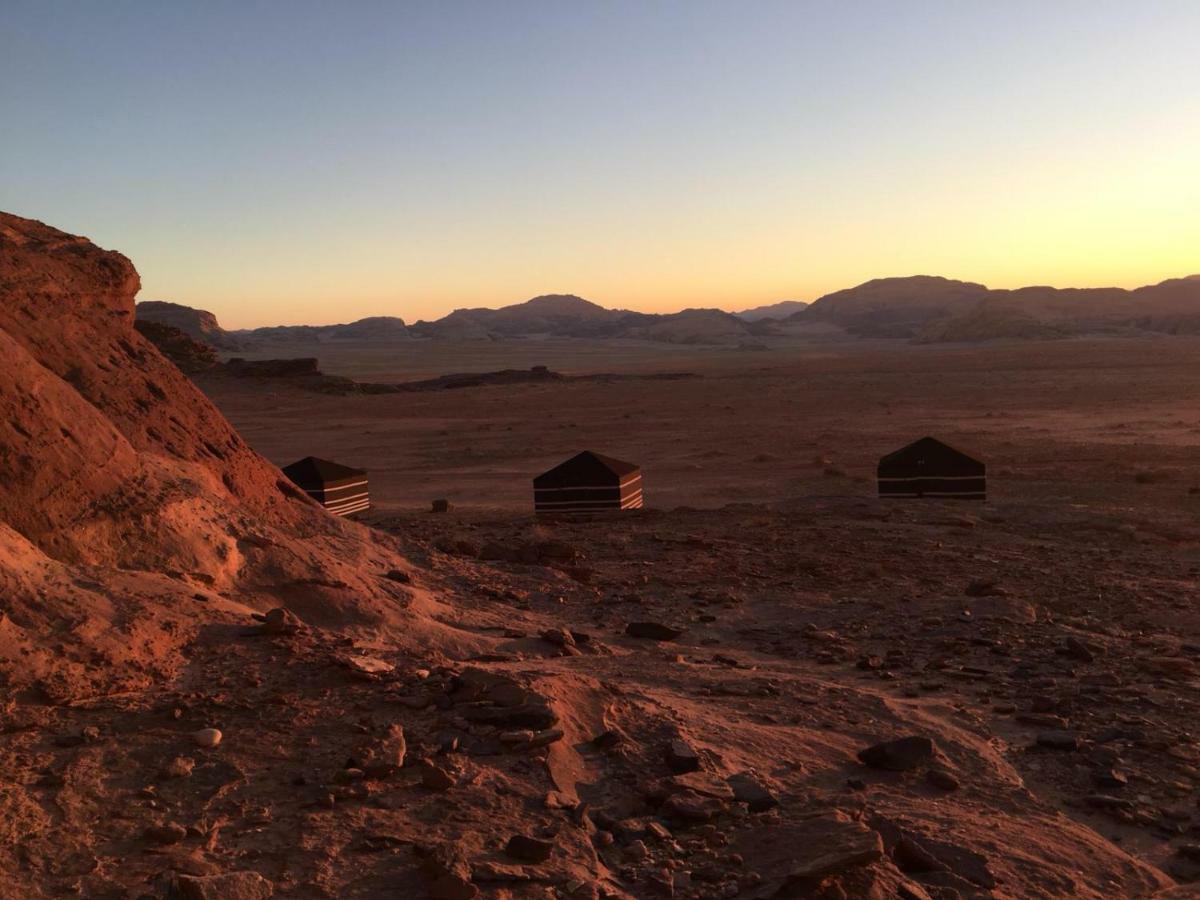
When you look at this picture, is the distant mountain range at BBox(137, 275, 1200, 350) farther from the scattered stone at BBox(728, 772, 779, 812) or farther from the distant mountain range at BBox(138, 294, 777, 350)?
the scattered stone at BBox(728, 772, 779, 812)

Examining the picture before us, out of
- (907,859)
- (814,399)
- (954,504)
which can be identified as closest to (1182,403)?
(814,399)

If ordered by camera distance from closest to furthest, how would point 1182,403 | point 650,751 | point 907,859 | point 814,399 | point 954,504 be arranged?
point 907,859, point 650,751, point 954,504, point 1182,403, point 814,399

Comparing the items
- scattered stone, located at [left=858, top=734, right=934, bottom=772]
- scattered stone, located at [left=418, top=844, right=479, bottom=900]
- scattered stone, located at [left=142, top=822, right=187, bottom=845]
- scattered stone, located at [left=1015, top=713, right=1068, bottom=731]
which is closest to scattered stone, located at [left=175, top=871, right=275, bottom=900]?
scattered stone, located at [left=142, top=822, right=187, bottom=845]

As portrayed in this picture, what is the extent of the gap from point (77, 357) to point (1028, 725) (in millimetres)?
7426

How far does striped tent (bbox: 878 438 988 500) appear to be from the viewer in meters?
16.6

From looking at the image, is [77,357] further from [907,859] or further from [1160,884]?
[1160,884]

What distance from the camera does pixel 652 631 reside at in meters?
8.61

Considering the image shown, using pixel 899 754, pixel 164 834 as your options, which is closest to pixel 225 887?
pixel 164 834

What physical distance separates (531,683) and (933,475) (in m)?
12.2

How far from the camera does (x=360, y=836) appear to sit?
4.38 metres

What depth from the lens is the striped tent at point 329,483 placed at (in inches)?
611

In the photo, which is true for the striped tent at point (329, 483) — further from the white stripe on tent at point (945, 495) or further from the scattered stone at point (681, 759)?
the scattered stone at point (681, 759)

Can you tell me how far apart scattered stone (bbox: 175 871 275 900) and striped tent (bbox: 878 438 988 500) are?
13.8 m

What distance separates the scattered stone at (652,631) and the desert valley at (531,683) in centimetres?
2
